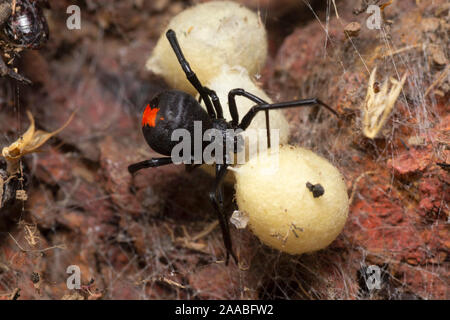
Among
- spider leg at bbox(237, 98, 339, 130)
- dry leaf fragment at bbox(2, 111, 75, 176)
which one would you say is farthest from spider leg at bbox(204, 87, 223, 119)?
dry leaf fragment at bbox(2, 111, 75, 176)

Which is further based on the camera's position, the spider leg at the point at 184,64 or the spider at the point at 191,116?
the spider leg at the point at 184,64

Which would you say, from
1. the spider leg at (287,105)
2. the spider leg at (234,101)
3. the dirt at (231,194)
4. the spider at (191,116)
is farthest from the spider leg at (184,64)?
the dirt at (231,194)

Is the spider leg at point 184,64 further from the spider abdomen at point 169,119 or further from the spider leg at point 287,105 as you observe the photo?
the spider leg at point 287,105

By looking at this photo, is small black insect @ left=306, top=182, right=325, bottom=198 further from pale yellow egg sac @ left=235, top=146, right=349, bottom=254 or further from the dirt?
the dirt

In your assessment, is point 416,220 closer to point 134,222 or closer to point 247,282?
point 247,282

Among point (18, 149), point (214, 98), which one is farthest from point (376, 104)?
point (18, 149)

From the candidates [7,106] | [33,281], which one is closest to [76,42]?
[7,106]
